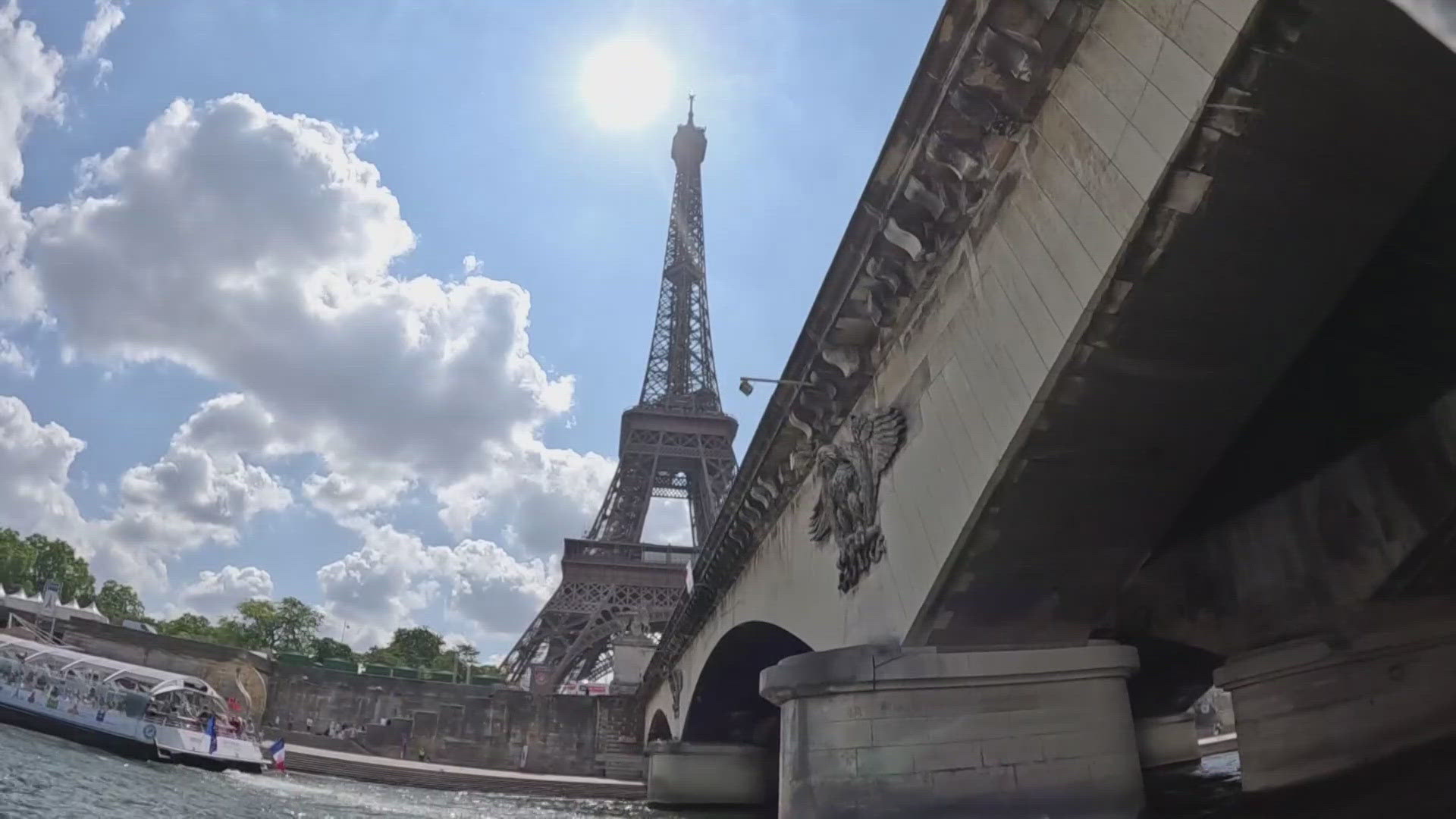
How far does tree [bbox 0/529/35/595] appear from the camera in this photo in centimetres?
7088

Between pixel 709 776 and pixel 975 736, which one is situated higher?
pixel 975 736

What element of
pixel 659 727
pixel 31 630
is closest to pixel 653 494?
pixel 659 727

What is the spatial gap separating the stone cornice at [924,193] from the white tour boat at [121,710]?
77.9 feet

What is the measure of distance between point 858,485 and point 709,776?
20.1 metres

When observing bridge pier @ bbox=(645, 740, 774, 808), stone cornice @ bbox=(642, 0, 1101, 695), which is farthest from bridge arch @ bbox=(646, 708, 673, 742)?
stone cornice @ bbox=(642, 0, 1101, 695)

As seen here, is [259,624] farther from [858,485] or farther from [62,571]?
[858,485]

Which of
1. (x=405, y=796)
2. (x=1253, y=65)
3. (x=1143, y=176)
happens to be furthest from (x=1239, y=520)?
(x=405, y=796)

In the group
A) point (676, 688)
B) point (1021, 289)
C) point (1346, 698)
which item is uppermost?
point (1021, 289)

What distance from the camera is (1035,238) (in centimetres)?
621

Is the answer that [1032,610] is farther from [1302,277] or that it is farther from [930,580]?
[1302,277]

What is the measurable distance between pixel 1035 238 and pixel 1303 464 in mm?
4466

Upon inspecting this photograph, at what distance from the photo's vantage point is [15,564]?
234ft

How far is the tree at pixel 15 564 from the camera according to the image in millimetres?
70875

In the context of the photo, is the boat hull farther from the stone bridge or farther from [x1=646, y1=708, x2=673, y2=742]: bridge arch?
the stone bridge
